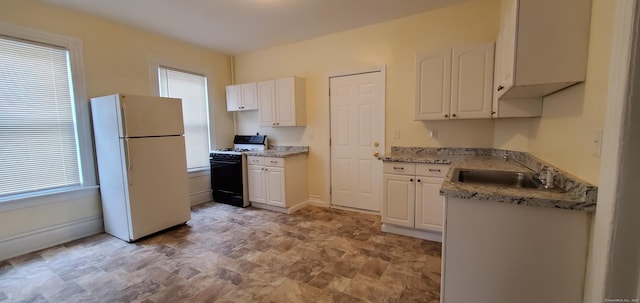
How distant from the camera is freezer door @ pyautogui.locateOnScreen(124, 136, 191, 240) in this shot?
290cm

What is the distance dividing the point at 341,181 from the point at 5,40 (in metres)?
4.05

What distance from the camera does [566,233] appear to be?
1.26 m

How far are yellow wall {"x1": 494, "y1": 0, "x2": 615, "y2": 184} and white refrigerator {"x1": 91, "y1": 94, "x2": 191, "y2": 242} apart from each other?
3.75 m

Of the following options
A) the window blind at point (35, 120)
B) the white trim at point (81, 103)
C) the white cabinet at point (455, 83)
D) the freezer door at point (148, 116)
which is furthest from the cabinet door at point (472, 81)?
the window blind at point (35, 120)

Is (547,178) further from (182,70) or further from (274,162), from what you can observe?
(182,70)

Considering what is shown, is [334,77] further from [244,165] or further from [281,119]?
[244,165]

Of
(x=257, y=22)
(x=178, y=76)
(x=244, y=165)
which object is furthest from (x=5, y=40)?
(x=244, y=165)

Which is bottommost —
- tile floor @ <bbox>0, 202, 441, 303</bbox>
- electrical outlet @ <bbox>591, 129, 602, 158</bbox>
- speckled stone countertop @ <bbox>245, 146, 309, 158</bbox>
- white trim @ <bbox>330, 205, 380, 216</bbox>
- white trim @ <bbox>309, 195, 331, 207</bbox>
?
tile floor @ <bbox>0, 202, 441, 303</bbox>

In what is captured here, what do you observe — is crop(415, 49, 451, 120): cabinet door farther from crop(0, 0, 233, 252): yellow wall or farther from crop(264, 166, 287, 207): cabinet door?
crop(0, 0, 233, 252): yellow wall

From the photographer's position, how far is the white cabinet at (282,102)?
13.0 ft

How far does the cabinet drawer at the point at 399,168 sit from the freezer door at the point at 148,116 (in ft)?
8.68

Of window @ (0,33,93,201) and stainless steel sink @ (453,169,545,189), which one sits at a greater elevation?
window @ (0,33,93,201)

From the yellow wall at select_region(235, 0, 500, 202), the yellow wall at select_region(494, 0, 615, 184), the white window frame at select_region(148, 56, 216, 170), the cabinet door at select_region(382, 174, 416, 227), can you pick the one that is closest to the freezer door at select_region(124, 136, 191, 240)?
the white window frame at select_region(148, 56, 216, 170)

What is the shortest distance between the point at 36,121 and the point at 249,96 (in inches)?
101
